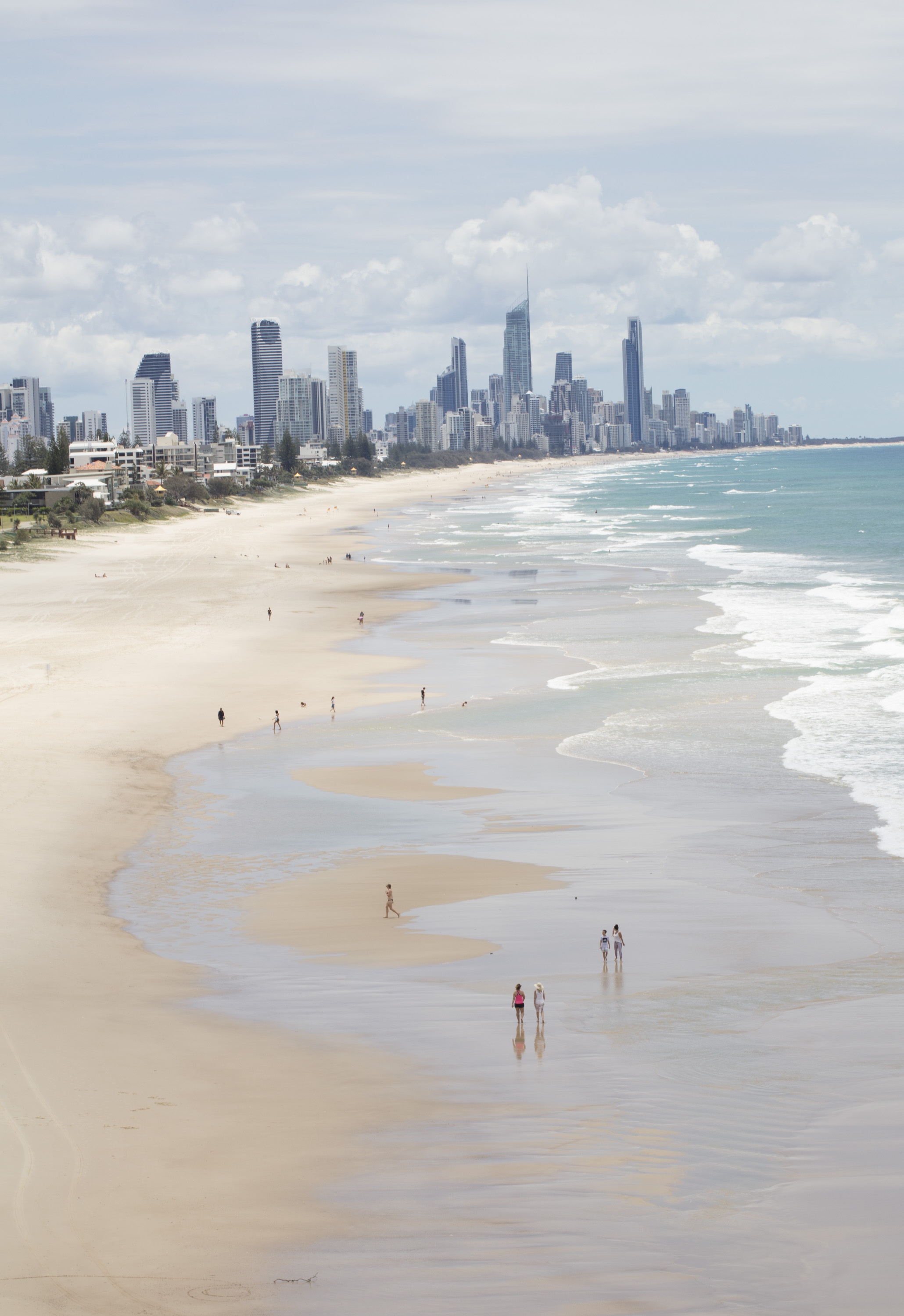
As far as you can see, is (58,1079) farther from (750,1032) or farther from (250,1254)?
(750,1032)

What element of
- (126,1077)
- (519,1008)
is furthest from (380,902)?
(126,1077)

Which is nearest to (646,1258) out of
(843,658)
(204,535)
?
(843,658)

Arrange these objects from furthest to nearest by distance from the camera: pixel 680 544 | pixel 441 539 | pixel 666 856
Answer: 1. pixel 441 539
2. pixel 680 544
3. pixel 666 856

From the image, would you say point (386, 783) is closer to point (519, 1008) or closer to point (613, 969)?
point (613, 969)

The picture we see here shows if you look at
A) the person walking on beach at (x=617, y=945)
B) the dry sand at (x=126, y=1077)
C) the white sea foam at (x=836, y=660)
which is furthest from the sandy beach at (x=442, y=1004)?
the white sea foam at (x=836, y=660)

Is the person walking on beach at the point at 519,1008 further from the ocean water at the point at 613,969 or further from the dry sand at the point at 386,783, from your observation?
the dry sand at the point at 386,783

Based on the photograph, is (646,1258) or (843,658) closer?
(646,1258)
